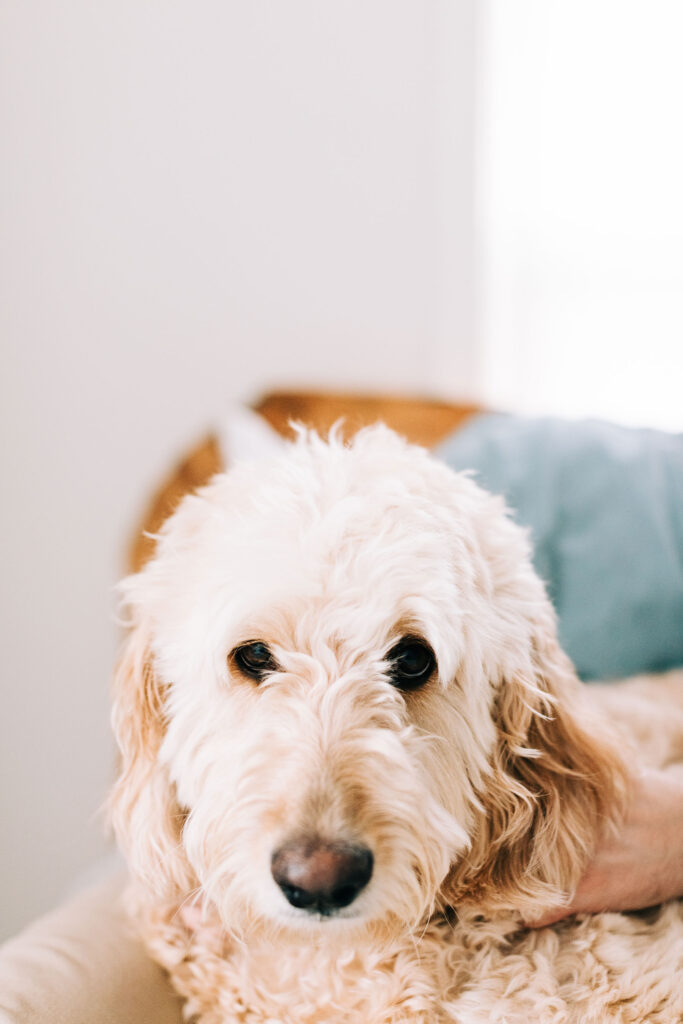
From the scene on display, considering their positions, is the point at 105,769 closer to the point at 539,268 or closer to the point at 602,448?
the point at 602,448

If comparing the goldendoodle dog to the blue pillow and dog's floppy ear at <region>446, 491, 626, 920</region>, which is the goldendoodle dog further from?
the blue pillow

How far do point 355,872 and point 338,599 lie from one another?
262mm

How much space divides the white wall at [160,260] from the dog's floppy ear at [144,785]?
1285 mm

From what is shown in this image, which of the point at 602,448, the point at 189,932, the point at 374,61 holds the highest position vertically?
the point at 374,61

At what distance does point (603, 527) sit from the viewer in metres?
1.51

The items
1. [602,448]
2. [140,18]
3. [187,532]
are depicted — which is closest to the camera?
[187,532]

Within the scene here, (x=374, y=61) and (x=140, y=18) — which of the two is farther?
(x=374, y=61)

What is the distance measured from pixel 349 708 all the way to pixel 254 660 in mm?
130

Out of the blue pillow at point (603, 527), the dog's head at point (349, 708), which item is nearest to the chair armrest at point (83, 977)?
the dog's head at point (349, 708)

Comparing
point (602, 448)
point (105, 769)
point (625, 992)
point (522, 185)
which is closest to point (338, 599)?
point (625, 992)

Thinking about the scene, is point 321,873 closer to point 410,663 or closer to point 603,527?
point 410,663

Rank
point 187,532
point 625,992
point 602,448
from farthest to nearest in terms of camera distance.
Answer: point 602,448, point 187,532, point 625,992

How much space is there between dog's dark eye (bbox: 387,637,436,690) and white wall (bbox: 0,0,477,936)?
5.09 ft

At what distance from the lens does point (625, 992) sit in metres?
0.86
